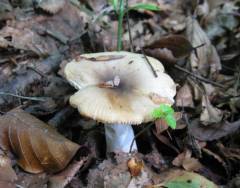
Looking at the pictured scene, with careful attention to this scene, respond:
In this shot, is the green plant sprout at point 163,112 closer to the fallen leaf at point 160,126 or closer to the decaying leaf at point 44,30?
the fallen leaf at point 160,126

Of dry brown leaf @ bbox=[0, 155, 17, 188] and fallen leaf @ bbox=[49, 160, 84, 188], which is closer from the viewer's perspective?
dry brown leaf @ bbox=[0, 155, 17, 188]

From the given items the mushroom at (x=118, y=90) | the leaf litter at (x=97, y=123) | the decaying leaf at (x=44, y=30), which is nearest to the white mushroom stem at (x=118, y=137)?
the mushroom at (x=118, y=90)

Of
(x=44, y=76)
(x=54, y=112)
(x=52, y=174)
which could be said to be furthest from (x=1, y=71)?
(x=52, y=174)

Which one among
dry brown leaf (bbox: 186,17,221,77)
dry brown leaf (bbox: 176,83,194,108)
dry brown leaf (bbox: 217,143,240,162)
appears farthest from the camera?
dry brown leaf (bbox: 186,17,221,77)

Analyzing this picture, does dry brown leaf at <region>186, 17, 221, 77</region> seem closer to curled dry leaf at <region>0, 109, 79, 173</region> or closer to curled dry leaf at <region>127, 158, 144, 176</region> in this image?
curled dry leaf at <region>127, 158, 144, 176</region>

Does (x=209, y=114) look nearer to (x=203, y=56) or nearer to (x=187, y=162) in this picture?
(x=187, y=162)

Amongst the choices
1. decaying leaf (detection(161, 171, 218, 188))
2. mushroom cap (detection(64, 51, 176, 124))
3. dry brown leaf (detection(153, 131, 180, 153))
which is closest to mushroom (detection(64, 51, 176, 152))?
mushroom cap (detection(64, 51, 176, 124))
